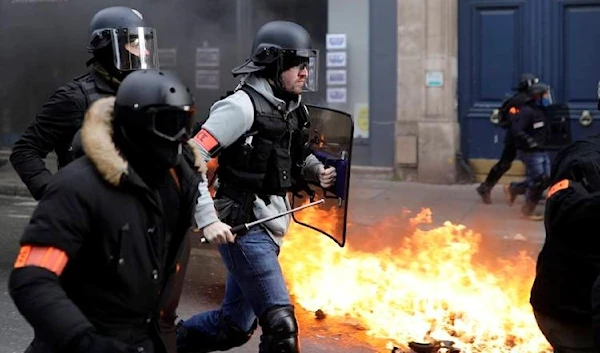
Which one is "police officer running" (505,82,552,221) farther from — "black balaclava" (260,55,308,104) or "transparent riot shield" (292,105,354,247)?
"black balaclava" (260,55,308,104)

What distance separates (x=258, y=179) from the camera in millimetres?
4250

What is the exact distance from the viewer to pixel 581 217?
3.23 metres

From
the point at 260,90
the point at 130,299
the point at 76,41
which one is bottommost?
the point at 130,299

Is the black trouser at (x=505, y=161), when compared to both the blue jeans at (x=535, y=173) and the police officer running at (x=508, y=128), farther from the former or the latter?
the blue jeans at (x=535, y=173)

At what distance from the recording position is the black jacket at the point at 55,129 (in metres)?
4.50

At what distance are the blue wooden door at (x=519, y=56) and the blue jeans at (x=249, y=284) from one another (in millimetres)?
7870

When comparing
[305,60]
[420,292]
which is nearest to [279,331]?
[305,60]

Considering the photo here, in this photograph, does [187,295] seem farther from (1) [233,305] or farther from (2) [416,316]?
(1) [233,305]

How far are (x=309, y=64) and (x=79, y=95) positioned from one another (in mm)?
1062

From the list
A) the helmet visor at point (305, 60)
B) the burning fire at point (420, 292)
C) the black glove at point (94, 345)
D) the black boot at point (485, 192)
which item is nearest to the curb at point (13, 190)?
the black boot at point (485, 192)

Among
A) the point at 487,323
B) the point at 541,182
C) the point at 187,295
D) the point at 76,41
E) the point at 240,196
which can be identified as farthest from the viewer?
the point at 76,41

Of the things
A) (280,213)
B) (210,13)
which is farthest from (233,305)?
(210,13)

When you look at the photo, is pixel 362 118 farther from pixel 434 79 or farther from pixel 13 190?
pixel 13 190

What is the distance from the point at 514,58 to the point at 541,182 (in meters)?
2.33
